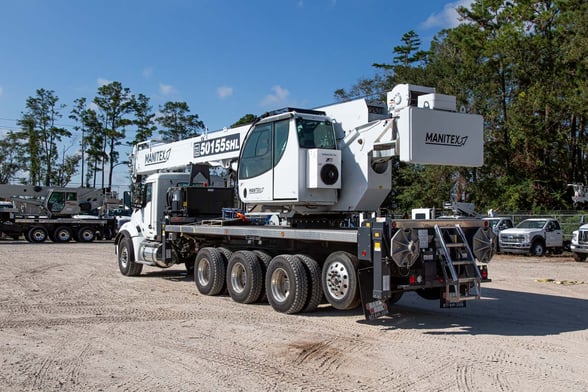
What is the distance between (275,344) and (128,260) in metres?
9.20

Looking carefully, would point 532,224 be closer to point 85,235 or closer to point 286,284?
point 286,284

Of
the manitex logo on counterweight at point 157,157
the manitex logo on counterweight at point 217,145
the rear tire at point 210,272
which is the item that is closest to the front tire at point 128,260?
the manitex logo on counterweight at point 157,157

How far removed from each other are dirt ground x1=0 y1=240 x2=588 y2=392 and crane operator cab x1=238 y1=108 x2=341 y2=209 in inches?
83.1

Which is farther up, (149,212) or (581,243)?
(149,212)

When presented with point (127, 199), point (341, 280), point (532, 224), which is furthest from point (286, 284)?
point (532, 224)

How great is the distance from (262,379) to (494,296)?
8.27 m

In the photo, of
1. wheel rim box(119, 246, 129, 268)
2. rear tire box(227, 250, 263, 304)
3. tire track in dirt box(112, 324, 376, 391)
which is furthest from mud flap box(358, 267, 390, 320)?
wheel rim box(119, 246, 129, 268)

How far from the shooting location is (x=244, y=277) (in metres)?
11.4

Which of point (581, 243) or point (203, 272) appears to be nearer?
point (203, 272)

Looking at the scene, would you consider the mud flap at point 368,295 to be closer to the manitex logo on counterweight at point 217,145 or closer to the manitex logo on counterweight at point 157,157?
the manitex logo on counterweight at point 217,145

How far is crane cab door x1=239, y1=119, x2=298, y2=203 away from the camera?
10.4 m

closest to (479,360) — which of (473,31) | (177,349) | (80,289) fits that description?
(177,349)

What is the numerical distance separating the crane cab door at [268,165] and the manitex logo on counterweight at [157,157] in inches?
152

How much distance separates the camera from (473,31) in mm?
42719
